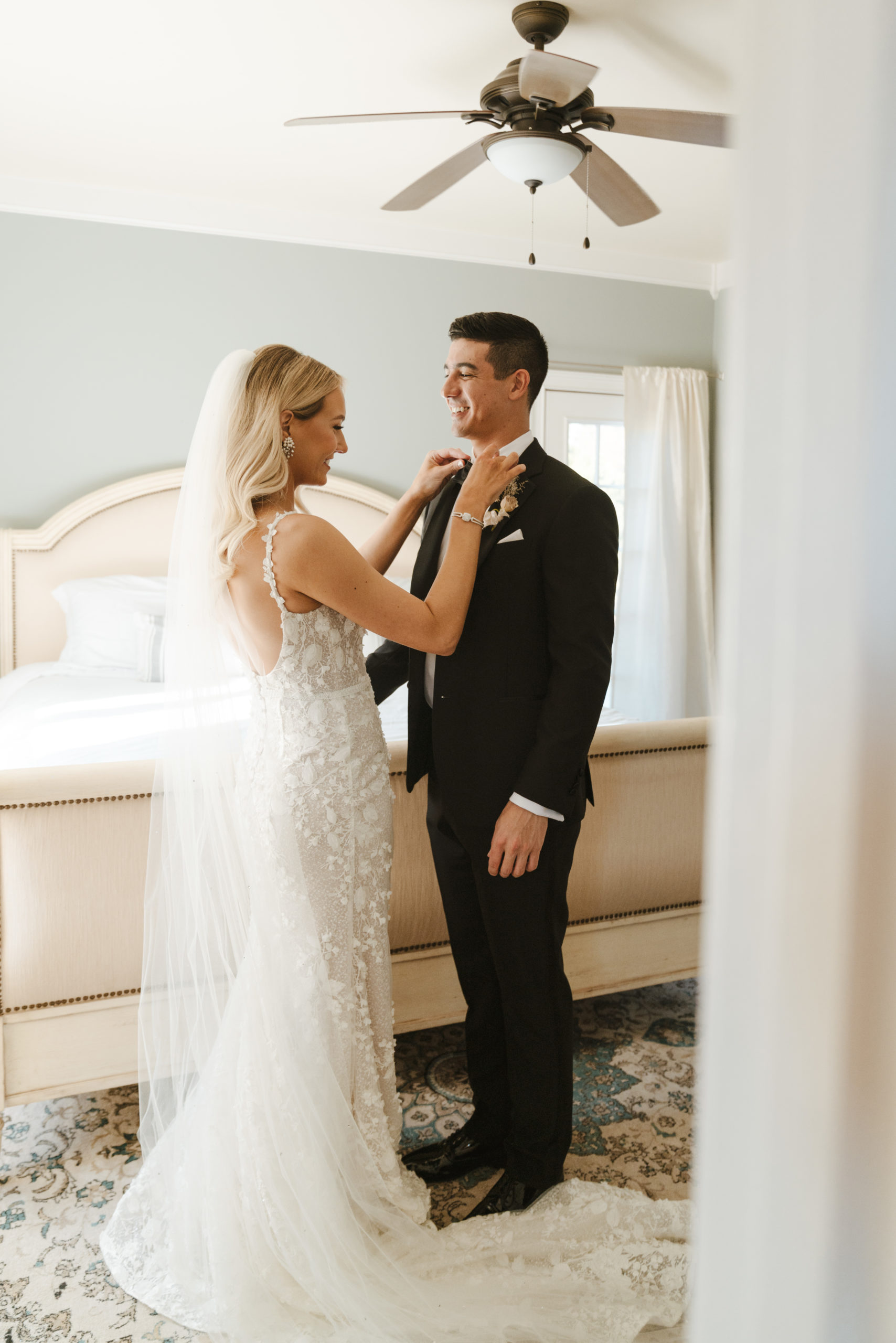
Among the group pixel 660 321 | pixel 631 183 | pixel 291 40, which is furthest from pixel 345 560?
pixel 660 321

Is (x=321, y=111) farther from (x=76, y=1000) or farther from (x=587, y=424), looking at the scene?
(x=76, y=1000)

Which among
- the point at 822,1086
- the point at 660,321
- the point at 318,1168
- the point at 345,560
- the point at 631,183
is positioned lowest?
the point at 318,1168

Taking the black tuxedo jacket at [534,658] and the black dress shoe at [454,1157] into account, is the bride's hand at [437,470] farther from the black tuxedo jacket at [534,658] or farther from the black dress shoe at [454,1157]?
the black dress shoe at [454,1157]

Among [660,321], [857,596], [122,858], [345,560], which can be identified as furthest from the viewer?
[660,321]

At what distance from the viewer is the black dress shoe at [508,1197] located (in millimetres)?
1820

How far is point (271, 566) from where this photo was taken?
1.60 m

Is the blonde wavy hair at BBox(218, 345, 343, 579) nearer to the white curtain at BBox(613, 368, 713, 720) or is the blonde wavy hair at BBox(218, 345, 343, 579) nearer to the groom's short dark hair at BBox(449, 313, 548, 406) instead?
the groom's short dark hair at BBox(449, 313, 548, 406)

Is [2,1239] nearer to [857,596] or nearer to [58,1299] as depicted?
[58,1299]

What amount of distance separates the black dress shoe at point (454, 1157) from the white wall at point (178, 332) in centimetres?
330

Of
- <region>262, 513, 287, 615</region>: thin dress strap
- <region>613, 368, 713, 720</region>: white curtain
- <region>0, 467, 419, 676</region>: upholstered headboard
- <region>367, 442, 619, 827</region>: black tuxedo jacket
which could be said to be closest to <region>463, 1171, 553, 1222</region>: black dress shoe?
<region>367, 442, 619, 827</region>: black tuxedo jacket

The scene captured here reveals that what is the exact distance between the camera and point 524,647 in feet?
5.86

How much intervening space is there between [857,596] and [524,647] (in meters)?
1.51

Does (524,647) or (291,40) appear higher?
(291,40)

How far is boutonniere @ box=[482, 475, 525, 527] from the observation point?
70.7 inches
